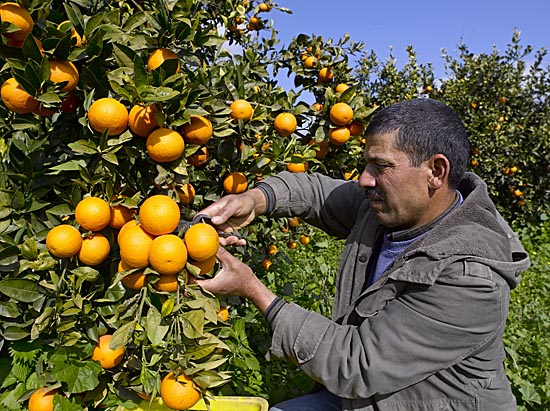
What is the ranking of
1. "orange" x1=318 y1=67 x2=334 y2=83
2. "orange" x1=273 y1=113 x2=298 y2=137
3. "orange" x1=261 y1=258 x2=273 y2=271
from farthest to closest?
"orange" x1=261 y1=258 x2=273 y2=271, "orange" x1=318 y1=67 x2=334 y2=83, "orange" x1=273 y1=113 x2=298 y2=137

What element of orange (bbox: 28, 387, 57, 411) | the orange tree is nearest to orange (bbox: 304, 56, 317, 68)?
the orange tree

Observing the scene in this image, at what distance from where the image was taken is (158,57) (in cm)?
142

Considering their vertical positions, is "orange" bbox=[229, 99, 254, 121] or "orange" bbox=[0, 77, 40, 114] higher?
"orange" bbox=[229, 99, 254, 121]

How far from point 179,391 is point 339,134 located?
1326mm

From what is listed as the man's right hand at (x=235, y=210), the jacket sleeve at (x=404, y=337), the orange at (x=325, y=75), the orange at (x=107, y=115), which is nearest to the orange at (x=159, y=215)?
the orange at (x=107, y=115)

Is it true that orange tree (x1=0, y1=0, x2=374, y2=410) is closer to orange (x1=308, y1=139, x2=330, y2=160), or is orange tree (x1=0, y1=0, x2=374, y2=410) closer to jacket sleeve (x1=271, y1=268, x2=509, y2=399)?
jacket sleeve (x1=271, y1=268, x2=509, y2=399)

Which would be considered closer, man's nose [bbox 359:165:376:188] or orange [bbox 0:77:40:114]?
orange [bbox 0:77:40:114]

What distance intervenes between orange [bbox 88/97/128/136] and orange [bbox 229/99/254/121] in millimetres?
534

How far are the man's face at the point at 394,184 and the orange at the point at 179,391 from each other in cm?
87

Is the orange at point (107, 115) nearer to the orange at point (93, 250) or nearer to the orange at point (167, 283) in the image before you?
the orange at point (93, 250)

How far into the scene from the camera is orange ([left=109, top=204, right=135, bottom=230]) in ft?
4.72

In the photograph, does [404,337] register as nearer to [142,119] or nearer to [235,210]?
[235,210]

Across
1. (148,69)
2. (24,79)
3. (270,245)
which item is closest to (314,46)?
(270,245)

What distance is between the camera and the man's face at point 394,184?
174cm
